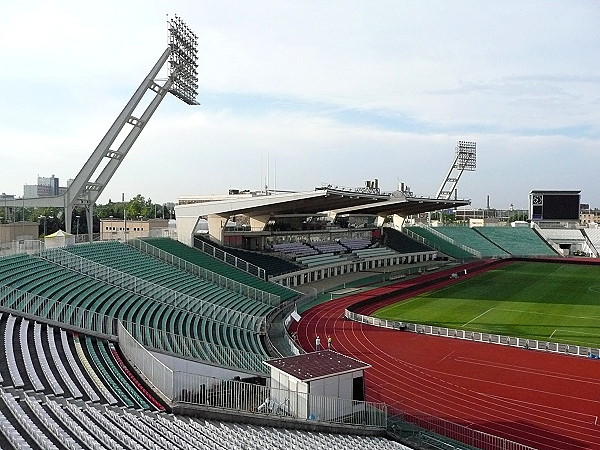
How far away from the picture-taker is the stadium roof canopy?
1594 inches

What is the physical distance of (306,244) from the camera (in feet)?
183

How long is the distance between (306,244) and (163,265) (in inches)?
956

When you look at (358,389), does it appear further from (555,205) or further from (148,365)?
(555,205)

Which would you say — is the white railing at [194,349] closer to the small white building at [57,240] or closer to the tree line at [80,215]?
the small white building at [57,240]

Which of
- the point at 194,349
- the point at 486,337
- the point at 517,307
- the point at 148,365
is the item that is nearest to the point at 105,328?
the point at 194,349

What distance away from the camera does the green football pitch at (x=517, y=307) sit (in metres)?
32.2

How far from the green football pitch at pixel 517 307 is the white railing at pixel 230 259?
10.5 meters

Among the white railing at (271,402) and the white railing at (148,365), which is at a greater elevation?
the white railing at (148,365)

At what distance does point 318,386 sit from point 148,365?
17.7ft

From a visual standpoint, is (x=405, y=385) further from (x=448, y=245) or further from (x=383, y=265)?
(x=448, y=245)

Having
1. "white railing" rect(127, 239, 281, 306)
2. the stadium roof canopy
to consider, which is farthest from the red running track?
the stadium roof canopy

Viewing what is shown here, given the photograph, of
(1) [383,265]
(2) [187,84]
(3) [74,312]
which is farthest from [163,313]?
(1) [383,265]

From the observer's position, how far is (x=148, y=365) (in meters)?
16.1

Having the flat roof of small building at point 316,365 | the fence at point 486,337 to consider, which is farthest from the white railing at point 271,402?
the fence at point 486,337
